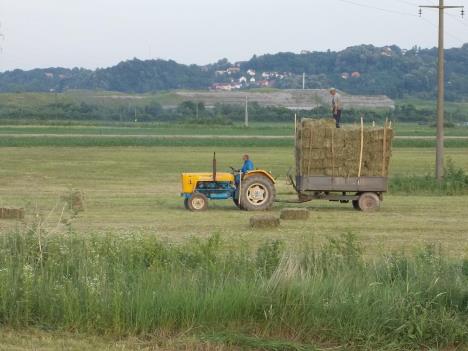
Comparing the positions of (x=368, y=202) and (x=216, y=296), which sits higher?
(x=216, y=296)

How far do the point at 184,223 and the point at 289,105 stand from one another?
10667 centimetres

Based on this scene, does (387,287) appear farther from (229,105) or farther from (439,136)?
(229,105)

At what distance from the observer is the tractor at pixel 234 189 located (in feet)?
76.0

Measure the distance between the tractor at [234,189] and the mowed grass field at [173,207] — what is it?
39 cm

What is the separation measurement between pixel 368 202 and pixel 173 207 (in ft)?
15.1

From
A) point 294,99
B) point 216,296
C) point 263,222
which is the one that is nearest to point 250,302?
point 216,296

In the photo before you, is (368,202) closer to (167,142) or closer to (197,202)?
(197,202)

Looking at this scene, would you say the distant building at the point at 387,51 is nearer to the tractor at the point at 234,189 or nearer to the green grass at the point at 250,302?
the tractor at the point at 234,189

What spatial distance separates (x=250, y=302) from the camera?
1026cm

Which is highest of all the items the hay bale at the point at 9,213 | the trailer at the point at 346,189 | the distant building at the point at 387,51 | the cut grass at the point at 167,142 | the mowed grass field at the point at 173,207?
the distant building at the point at 387,51

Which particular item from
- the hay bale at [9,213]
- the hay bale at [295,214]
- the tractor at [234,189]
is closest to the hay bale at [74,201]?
the hay bale at [9,213]

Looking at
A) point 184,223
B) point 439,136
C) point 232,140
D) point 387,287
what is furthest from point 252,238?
point 232,140

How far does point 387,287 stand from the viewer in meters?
10.5

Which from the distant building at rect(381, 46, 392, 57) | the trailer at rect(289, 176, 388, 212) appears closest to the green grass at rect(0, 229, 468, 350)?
the trailer at rect(289, 176, 388, 212)
